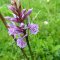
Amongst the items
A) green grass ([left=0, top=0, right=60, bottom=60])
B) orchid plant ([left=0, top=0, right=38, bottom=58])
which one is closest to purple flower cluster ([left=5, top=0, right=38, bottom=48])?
orchid plant ([left=0, top=0, right=38, bottom=58])

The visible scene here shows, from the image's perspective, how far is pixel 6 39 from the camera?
294 cm

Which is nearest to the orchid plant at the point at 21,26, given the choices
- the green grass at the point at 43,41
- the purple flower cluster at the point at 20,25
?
the purple flower cluster at the point at 20,25

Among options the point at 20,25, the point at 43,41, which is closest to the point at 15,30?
the point at 20,25

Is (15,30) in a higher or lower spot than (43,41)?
higher

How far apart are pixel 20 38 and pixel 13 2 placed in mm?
269

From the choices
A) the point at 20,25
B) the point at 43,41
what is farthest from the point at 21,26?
the point at 43,41

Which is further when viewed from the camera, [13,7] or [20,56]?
[20,56]

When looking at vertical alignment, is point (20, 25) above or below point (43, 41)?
above

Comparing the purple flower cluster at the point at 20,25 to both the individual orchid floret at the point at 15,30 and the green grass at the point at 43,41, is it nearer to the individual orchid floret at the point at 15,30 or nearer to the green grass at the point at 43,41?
the individual orchid floret at the point at 15,30

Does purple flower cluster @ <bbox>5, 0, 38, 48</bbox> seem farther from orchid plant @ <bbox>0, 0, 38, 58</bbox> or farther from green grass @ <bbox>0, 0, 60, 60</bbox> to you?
green grass @ <bbox>0, 0, 60, 60</bbox>

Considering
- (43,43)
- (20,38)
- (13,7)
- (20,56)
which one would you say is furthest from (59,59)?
(13,7)

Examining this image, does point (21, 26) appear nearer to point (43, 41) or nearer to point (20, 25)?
point (20, 25)

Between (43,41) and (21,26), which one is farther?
(43,41)

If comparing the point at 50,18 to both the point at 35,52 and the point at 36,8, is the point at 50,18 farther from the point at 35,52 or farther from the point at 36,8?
the point at 35,52
